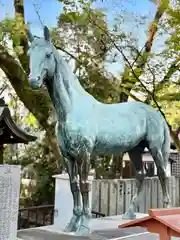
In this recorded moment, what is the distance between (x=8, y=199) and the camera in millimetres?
3904

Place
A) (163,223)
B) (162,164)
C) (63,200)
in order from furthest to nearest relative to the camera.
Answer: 1. (63,200)
2. (162,164)
3. (163,223)

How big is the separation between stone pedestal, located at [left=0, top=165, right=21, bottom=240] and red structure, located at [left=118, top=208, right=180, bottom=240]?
5.28 feet

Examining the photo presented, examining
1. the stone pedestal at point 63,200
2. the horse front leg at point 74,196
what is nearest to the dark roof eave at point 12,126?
the stone pedestal at point 63,200

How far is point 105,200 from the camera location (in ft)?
27.7

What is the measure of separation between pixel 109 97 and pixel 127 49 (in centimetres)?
196

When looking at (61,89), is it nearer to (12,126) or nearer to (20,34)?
(12,126)

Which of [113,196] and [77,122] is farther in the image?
[113,196]

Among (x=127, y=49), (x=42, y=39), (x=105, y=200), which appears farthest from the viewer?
(x=127, y=49)

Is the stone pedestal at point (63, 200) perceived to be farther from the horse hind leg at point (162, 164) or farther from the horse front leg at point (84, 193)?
the horse front leg at point (84, 193)

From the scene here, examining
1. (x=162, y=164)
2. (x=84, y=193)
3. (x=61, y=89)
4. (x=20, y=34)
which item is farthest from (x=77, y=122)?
(x=20, y=34)

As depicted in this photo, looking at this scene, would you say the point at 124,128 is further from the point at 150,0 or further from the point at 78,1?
the point at 150,0

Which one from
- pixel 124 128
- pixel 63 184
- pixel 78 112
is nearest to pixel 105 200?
pixel 63 184

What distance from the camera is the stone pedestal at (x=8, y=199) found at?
3.83m

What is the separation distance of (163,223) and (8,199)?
1951mm
